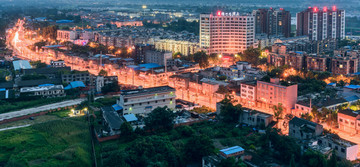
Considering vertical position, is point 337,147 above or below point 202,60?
below

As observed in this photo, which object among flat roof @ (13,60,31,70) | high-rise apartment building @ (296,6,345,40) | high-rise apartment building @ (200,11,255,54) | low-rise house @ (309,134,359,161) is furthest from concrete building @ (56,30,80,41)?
low-rise house @ (309,134,359,161)

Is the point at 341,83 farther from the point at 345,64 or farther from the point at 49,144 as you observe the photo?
the point at 49,144

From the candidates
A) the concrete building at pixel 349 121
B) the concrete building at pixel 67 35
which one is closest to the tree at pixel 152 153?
the concrete building at pixel 349 121

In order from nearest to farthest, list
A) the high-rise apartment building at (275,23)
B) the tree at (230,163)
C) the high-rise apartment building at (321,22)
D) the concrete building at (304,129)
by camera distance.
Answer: the tree at (230,163), the concrete building at (304,129), the high-rise apartment building at (321,22), the high-rise apartment building at (275,23)

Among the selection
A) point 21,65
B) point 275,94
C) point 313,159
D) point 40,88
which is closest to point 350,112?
point 275,94

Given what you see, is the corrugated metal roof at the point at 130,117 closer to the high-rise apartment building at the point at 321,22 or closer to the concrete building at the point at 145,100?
the concrete building at the point at 145,100

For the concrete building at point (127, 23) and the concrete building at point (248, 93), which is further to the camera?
the concrete building at point (127, 23)

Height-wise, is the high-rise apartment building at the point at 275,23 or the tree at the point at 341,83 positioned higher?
the high-rise apartment building at the point at 275,23
